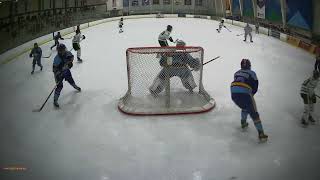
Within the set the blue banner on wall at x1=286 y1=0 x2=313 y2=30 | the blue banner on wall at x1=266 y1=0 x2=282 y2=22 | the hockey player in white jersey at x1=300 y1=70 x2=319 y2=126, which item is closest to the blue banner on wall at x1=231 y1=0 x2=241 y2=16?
the blue banner on wall at x1=266 y1=0 x2=282 y2=22

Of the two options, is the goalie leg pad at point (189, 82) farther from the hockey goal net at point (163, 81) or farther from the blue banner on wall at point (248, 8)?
the blue banner on wall at point (248, 8)

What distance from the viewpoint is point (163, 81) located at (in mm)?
7586

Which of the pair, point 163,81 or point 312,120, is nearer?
point 312,120

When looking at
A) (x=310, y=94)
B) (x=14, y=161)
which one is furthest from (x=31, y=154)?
(x=310, y=94)

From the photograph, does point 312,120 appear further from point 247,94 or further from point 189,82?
point 189,82

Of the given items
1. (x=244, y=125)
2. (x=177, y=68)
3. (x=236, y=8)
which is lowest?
(x=244, y=125)

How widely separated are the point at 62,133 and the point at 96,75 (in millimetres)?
4497

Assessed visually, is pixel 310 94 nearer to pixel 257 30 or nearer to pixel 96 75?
pixel 96 75

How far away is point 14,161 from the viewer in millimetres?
5488

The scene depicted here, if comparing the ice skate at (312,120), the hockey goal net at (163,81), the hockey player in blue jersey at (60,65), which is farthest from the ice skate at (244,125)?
the hockey player in blue jersey at (60,65)

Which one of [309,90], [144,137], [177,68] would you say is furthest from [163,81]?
[309,90]

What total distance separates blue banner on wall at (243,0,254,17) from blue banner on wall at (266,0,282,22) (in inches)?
131

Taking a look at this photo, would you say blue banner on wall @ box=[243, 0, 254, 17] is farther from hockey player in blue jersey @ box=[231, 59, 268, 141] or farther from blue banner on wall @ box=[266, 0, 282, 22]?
hockey player in blue jersey @ box=[231, 59, 268, 141]

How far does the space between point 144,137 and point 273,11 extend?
635 inches
